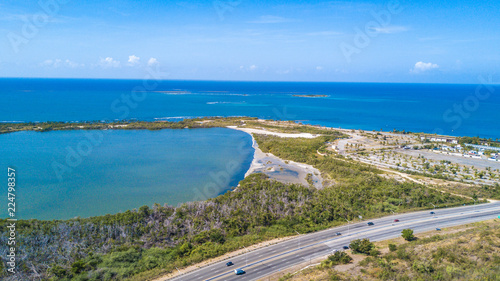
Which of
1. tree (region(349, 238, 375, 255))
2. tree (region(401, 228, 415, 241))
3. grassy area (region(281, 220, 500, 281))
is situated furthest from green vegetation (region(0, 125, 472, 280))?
tree (region(401, 228, 415, 241))

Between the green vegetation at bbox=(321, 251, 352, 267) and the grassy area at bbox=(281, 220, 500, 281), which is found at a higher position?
the green vegetation at bbox=(321, 251, 352, 267)

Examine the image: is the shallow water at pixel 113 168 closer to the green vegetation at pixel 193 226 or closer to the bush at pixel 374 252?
the green vegetation at pixel 193 226

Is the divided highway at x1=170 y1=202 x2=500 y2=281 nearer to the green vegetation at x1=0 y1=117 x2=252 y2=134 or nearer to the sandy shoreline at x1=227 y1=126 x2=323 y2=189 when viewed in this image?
the sandy shoreline at x1=227 y1=126 x2=323 y2=189

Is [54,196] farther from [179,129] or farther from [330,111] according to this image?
[330,111]

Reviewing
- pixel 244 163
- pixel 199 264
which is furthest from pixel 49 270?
pixel 244 163

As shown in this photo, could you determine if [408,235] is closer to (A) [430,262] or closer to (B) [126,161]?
(A) [430,262]

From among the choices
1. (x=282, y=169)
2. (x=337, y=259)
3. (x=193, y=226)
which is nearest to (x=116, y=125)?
(x=282, y=169)
